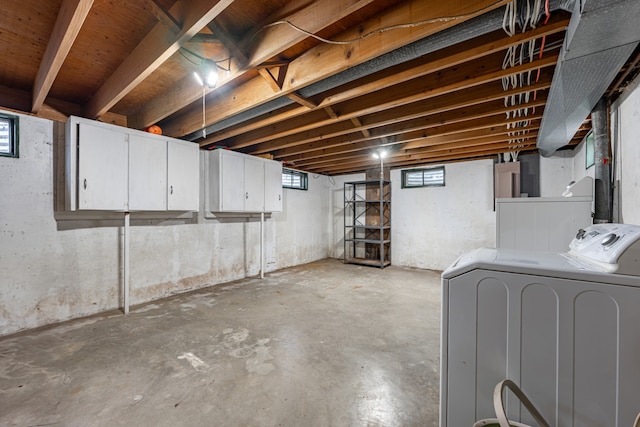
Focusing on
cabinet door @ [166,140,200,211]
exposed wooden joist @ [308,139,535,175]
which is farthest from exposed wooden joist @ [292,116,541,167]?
cabinet door @ [166,140,200,211]

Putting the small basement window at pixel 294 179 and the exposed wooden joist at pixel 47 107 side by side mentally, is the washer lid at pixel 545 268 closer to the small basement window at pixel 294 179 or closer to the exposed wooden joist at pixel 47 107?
the exposed wooden joist at pixel 47 107

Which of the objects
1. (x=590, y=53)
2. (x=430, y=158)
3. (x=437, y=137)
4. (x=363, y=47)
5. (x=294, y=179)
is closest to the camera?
(x=590, y=53)

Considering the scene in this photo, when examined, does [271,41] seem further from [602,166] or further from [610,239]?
[602,166]

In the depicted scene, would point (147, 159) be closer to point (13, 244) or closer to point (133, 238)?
point (133, 238)

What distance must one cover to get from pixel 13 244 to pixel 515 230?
490cm

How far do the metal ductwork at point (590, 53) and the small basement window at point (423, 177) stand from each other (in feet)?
10.9

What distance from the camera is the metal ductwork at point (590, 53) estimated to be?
3.57ft

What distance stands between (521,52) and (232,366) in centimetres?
310

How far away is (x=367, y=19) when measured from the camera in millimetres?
1713

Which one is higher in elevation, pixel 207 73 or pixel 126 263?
pixel 207 73

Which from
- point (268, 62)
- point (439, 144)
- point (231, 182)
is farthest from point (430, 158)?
point (268, 62)

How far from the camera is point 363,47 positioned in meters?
1.77

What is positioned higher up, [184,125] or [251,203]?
[184,125]

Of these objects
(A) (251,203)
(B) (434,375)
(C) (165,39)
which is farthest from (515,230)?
(A) (251,203)
